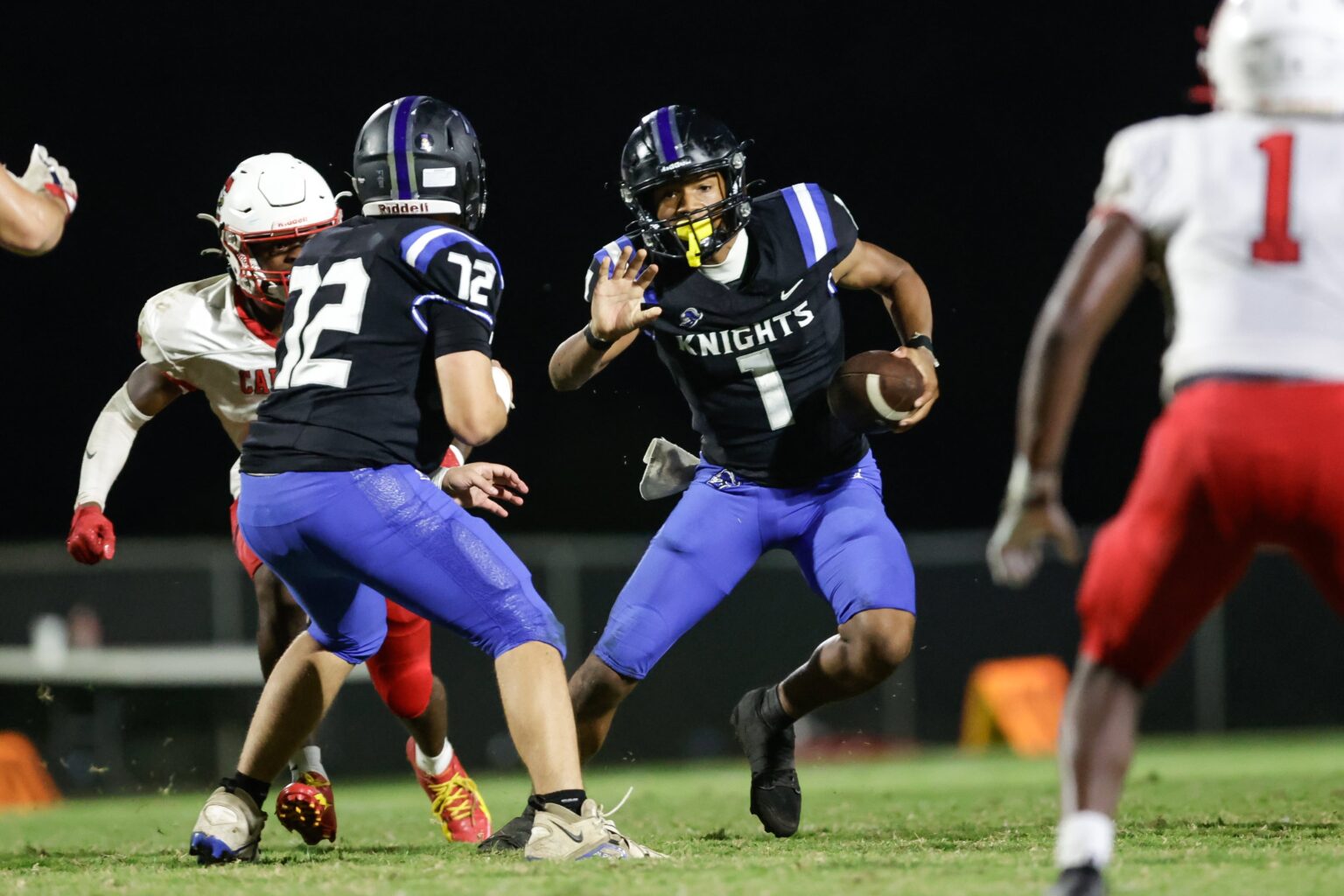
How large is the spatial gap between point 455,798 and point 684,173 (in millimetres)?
2046

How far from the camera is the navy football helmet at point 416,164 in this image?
4363 mm

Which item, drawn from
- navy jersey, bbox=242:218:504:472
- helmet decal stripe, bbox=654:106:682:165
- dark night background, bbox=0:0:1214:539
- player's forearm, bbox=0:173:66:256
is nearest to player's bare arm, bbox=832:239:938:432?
helmet decal stripe, bbox=654:106:682:165

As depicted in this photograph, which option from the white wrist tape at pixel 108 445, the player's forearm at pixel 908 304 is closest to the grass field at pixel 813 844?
the white wrist tape at pixel 108 445

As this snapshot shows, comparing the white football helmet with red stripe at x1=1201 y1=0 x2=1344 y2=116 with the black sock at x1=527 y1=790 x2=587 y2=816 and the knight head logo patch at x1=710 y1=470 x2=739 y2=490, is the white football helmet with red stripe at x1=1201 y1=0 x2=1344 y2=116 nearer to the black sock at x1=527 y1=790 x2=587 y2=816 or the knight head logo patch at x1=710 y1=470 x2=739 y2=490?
the black sock at x1=527 y1=790 x2=587 y2=816

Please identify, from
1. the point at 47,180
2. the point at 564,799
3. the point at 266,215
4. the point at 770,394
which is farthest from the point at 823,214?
the point at 47,180

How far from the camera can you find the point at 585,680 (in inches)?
198

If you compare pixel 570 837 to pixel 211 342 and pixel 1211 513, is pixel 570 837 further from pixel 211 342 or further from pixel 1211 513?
pixel 211 342

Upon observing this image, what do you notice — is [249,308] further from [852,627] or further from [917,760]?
[917,760]

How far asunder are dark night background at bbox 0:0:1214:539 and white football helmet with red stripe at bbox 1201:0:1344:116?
1014 centimetres

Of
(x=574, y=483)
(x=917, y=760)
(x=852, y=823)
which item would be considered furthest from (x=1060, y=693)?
(x=852, y=823)

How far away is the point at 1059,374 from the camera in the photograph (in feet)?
9.43

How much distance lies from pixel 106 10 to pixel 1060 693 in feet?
31.0

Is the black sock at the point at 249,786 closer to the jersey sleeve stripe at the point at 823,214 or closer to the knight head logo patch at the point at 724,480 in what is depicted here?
the knight head logo patch at the point at 724,480

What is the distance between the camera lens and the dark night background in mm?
14297
